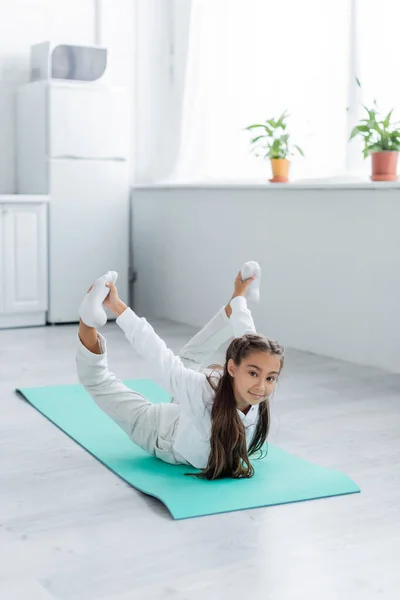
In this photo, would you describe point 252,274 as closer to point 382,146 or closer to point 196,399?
point 196,399

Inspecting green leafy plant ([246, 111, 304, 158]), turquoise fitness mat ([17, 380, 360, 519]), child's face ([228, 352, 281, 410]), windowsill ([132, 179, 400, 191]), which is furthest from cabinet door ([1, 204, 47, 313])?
child's face ([228, 352, 281, 410])

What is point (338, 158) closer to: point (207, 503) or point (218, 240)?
point (218, 240)

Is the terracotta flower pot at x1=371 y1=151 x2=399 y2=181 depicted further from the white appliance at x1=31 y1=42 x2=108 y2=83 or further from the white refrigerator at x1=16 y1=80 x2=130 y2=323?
the white appliance at x1=31 y1=42 x2=108 y2=83

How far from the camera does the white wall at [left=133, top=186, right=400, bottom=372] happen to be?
3.68 meters

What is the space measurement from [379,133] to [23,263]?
6.61 ft

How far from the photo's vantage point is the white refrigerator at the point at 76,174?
15.5 feet

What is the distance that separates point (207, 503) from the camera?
2.05 m

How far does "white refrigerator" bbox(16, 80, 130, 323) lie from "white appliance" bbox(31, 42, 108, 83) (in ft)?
0.41

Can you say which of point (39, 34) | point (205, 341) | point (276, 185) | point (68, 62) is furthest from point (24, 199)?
point (205, 341)

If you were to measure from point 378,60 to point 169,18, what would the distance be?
71.2 inches

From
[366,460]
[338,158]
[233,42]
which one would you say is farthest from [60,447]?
[233,42]

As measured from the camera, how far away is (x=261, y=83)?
178 inches

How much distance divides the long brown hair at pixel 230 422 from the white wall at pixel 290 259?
1569 millimetres

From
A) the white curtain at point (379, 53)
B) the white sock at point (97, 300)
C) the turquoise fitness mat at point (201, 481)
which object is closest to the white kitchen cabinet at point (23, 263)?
the white curtain at point (379, 53)
